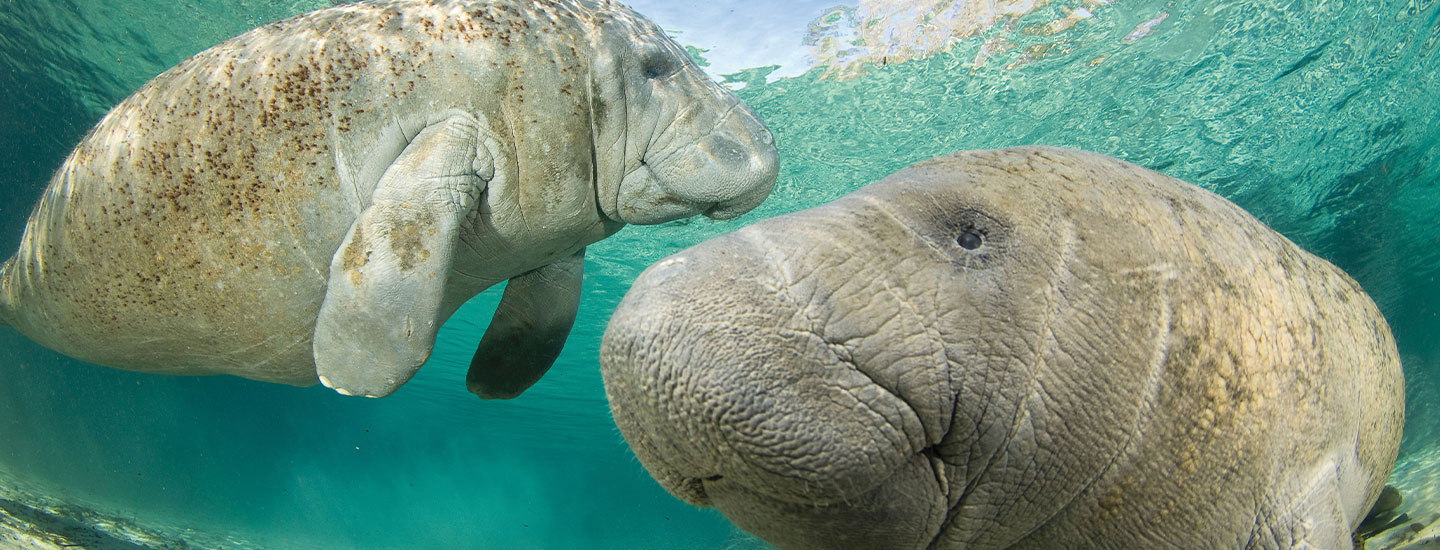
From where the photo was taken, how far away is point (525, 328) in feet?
12.9

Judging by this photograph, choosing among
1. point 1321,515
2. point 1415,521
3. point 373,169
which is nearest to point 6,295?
point 373,169

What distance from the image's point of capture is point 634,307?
3.61 feet

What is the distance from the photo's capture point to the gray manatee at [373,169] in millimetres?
2396

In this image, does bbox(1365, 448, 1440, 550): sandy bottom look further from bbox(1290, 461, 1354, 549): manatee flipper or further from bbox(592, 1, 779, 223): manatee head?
bbox(592, 1, 779, 223): manatee head

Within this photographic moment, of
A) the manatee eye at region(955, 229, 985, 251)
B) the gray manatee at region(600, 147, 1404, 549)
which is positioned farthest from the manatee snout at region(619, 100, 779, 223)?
the manatee eye at region(955, 229, 985, 251)

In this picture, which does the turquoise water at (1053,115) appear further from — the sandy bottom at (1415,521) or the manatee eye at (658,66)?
the sandy bottom at (1415,521)

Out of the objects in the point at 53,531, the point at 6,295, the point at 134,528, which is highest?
the point at 6,295

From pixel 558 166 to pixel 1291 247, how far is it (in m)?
2.55

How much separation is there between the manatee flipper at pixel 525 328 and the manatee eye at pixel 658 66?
138cm

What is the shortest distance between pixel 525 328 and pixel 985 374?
3249mm

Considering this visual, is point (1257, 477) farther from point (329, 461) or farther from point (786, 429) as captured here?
point (329, 461)

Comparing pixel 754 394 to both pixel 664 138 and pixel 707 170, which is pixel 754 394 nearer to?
pixel 707 170

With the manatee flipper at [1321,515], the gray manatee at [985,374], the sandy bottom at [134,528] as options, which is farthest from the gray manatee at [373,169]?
the sandy bottom at [134,528]

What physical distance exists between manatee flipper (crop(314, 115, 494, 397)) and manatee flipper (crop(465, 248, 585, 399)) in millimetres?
1417
